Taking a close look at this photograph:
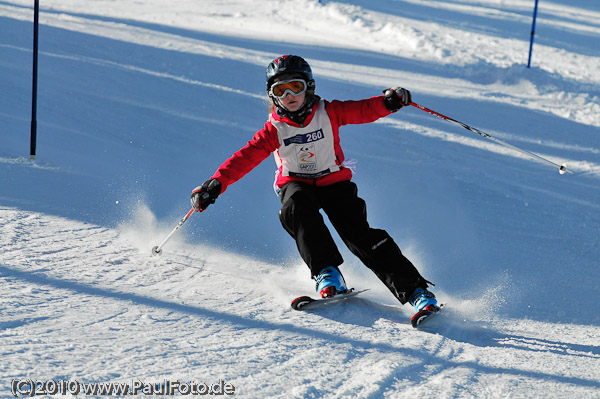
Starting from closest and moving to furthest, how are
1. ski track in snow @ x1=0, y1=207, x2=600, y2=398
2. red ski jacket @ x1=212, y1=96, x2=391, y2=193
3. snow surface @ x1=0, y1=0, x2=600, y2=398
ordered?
ski track in snow @ x1=0, y1=207, x2=600, y2=398
snow surface @ x1=0, y1=0, x2=600, y2=398
red ski jacket @ x1=212, y1=96, x2=391, y2=193

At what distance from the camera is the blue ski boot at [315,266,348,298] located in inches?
143

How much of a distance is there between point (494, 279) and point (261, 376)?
2.46 m

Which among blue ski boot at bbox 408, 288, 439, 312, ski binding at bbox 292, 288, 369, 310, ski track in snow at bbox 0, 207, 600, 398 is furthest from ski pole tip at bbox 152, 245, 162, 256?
blue ski boot at bbox 408, 288, 439, 312

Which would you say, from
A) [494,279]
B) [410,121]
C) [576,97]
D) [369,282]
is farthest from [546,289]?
[576,97]

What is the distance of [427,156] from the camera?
7.39m

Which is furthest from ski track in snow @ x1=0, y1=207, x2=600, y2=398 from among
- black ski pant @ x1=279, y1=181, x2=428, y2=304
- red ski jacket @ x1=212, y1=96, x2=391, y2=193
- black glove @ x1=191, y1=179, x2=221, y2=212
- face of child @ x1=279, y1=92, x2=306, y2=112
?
face of child @ x1=279, y1=92, x2=306, y2=112

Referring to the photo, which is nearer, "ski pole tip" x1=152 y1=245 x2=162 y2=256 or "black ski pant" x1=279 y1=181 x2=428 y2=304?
"black ski pant" x1=279 y1=181 x2=428 y2=304

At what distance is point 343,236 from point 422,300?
613 millimetres

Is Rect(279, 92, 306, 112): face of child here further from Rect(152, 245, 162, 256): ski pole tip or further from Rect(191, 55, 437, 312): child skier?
Rect(152, 245, 162, 256): ski pole tip

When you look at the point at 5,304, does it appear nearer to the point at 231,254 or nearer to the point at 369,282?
the point at 231,254

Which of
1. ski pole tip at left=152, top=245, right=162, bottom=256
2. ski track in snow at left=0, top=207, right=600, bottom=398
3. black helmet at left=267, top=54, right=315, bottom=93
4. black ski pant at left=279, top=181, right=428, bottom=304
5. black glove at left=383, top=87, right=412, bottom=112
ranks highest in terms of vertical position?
black helmet at left=267, top=54, right=315, bottom=93

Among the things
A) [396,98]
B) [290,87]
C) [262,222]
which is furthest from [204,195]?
[262,222]

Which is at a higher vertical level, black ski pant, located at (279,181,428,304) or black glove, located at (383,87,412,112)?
black glove, located at (383,87,412,112)

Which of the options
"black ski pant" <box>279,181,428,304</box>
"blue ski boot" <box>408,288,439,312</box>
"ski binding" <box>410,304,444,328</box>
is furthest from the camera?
"black ski pant" <box>279,181,428,304</box>
